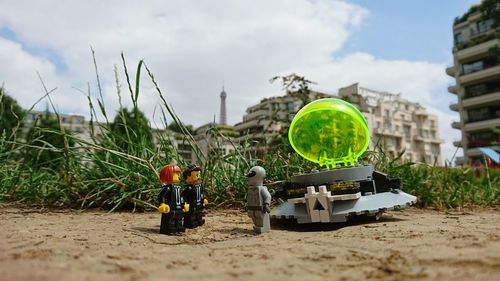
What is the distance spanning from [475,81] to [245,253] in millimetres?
37292

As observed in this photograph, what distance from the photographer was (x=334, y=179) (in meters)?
2.12

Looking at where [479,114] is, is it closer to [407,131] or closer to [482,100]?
[482,100]

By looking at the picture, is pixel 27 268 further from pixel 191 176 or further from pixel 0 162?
pixel 0 162

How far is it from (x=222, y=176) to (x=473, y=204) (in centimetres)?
245

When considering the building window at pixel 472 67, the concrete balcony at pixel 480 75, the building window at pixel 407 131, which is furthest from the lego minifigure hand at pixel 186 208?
the building window at pixel 407 131

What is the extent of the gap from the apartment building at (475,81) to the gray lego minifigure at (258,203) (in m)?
32.0

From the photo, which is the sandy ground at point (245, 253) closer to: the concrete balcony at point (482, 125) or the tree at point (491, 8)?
the tree at point (491, 8)

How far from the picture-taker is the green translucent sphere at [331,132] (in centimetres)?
228

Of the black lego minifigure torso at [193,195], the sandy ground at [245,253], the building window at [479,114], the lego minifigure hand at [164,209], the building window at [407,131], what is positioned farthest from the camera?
the building window at [407,131]

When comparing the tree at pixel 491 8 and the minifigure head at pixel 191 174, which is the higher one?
the tree at pixel 491 8

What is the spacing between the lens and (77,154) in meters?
3.21

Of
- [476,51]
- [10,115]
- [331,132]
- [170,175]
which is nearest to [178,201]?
[170,175]

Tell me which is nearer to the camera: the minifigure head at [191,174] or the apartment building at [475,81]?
the minifigure head at [191,174]

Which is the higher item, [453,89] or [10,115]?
[453,89]
